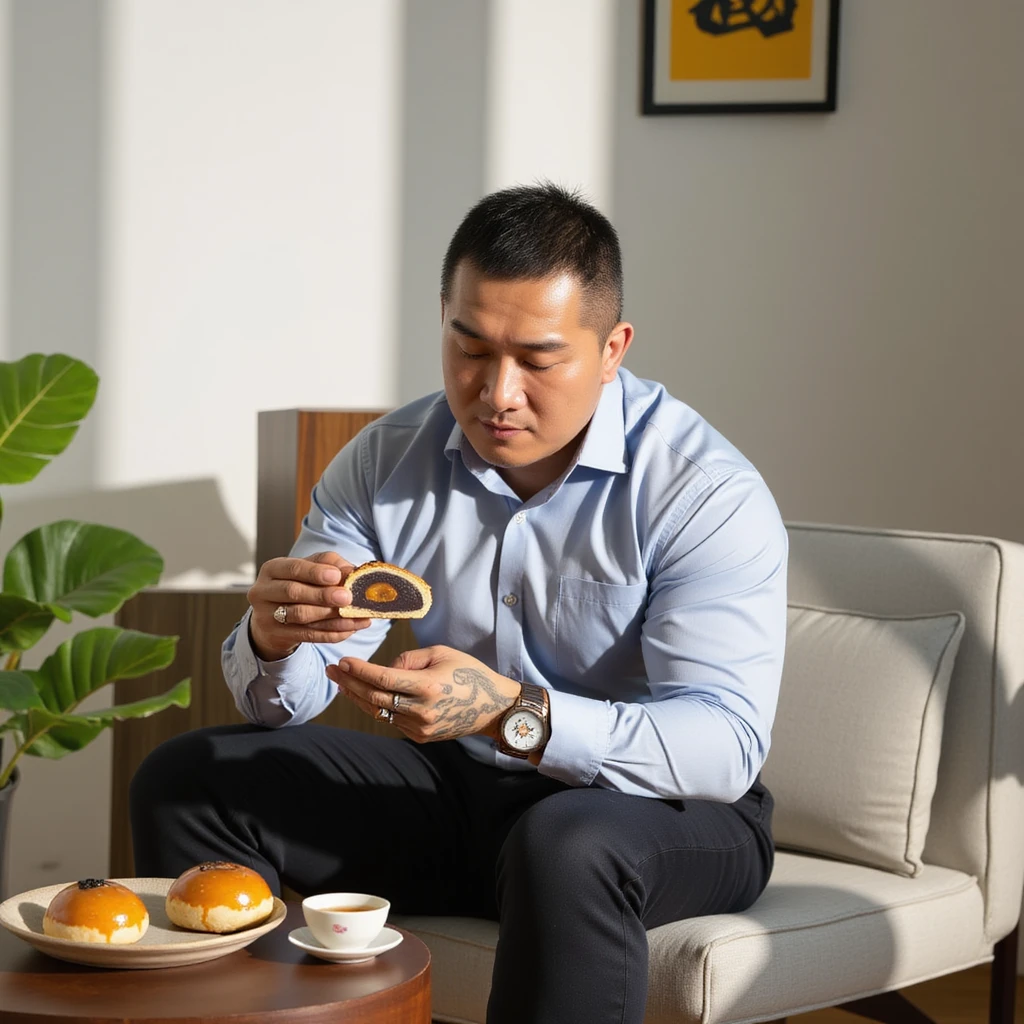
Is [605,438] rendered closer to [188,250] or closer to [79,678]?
[79,678]

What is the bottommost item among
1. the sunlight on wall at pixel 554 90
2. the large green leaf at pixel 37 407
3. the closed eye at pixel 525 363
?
the large green leaf at pixel 37 407

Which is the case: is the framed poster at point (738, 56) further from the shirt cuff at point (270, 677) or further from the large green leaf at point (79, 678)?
the shirt cuff at point (270, 677)

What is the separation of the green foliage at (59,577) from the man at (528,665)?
0.55 metres

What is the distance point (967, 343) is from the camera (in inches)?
117

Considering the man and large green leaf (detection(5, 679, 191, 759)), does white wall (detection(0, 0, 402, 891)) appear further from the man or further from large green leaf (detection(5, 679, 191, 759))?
the man

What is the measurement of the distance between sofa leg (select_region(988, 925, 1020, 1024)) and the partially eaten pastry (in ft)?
3.55

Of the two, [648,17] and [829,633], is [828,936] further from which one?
[648,17]

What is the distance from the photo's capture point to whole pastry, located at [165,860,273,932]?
137cm

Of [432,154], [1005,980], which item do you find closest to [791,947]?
[1005,980]

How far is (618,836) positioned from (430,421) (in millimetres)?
713

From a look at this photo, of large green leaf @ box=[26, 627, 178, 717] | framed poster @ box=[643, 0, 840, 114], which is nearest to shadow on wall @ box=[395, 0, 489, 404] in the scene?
framed poster @ box=[643, 0, 840, 114]

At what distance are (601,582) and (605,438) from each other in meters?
0.20

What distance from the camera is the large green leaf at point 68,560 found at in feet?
7.97

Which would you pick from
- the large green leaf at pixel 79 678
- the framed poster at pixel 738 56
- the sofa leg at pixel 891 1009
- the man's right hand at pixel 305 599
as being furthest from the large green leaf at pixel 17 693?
the framed poster at pixel 738 56
